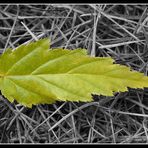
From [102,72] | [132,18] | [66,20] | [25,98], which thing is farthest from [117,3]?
[25,98]

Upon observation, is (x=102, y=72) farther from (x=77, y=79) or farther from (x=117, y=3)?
(x=117, y=3)

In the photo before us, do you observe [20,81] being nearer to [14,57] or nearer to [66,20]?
[14,57]

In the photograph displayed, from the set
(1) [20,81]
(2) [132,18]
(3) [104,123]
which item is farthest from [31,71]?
(2) [132,18]

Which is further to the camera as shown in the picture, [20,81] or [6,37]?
[6,37]

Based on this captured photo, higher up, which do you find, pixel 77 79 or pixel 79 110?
pixel 77 79

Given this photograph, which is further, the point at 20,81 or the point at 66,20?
the point at 66,20

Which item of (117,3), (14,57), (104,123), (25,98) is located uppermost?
(117,3)
